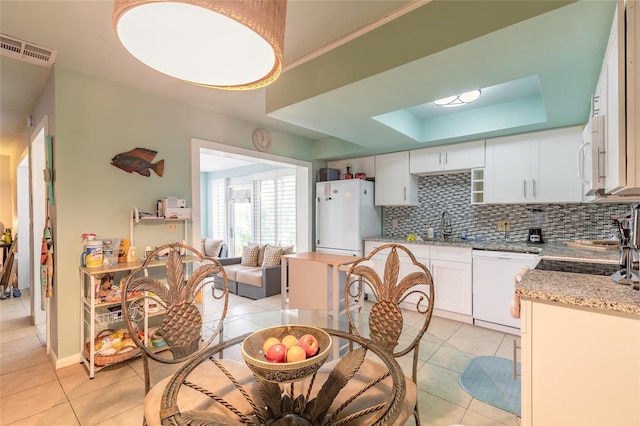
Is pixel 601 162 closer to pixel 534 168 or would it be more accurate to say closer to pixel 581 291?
pixel 581 291

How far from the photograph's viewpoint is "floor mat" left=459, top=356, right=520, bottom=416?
2.03 metres

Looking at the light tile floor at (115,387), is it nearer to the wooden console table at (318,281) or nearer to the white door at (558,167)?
the wooden console table at (318,281)

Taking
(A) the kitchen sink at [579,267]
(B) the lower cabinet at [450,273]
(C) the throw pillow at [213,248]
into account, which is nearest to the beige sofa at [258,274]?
(C) the throw pillow at [213,248]

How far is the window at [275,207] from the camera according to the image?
5.83 metres

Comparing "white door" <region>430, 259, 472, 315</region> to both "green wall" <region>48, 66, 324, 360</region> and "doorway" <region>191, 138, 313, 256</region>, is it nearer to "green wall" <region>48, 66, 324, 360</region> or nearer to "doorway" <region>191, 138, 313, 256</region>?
"doorway" <region>191, 138, 313, 256</region>

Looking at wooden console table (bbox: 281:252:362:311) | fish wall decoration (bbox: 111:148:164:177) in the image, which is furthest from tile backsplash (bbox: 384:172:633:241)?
fish wall decoration (bbox: 111:148:164:177)

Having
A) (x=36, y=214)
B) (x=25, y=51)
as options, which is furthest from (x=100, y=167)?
(x=36, y=214)

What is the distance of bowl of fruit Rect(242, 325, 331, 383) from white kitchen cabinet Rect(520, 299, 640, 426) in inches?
37.4

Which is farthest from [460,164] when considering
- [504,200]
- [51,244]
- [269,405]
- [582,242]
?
[51,244]

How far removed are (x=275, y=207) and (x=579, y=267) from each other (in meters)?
4.97

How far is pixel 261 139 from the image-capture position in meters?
4.08

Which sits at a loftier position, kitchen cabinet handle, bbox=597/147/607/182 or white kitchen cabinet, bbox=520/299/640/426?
kitchen cabinet handle, bbox=597/147/607/182

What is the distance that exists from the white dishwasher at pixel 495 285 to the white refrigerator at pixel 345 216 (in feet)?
5.20

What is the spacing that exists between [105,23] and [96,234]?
5.62ft
